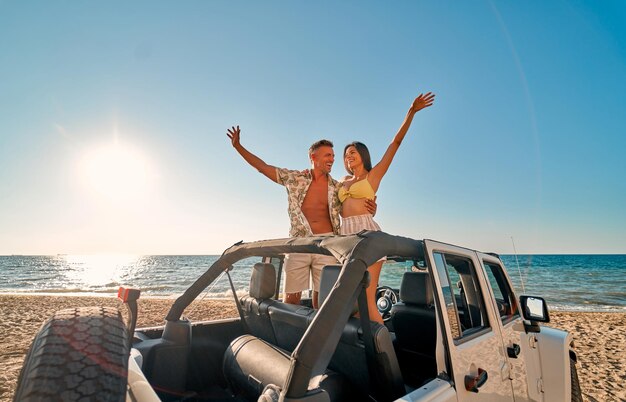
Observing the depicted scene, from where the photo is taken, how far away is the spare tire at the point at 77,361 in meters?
1.18

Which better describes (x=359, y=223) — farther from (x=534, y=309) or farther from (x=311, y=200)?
(x=534, y=309)

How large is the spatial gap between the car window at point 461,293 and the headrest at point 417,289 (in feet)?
0.77

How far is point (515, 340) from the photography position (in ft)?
8.86

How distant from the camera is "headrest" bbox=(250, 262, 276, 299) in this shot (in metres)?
2.61

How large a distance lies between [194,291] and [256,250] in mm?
603

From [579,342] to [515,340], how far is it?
889cm

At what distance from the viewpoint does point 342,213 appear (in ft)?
10.5

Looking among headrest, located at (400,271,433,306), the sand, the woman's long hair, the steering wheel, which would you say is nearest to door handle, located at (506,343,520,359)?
headrest, located at (400,271,433,306)

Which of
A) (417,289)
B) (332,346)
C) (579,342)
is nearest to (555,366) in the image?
(417,289)

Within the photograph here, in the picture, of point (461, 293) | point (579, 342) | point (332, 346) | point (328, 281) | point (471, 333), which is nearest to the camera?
point (332, 346)

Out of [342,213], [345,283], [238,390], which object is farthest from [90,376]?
[342,213]

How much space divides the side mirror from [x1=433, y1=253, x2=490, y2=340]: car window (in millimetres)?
547

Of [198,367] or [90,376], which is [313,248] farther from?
[198,367]

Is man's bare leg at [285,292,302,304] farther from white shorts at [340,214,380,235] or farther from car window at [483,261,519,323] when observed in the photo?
car window at [483,261,519,323]
